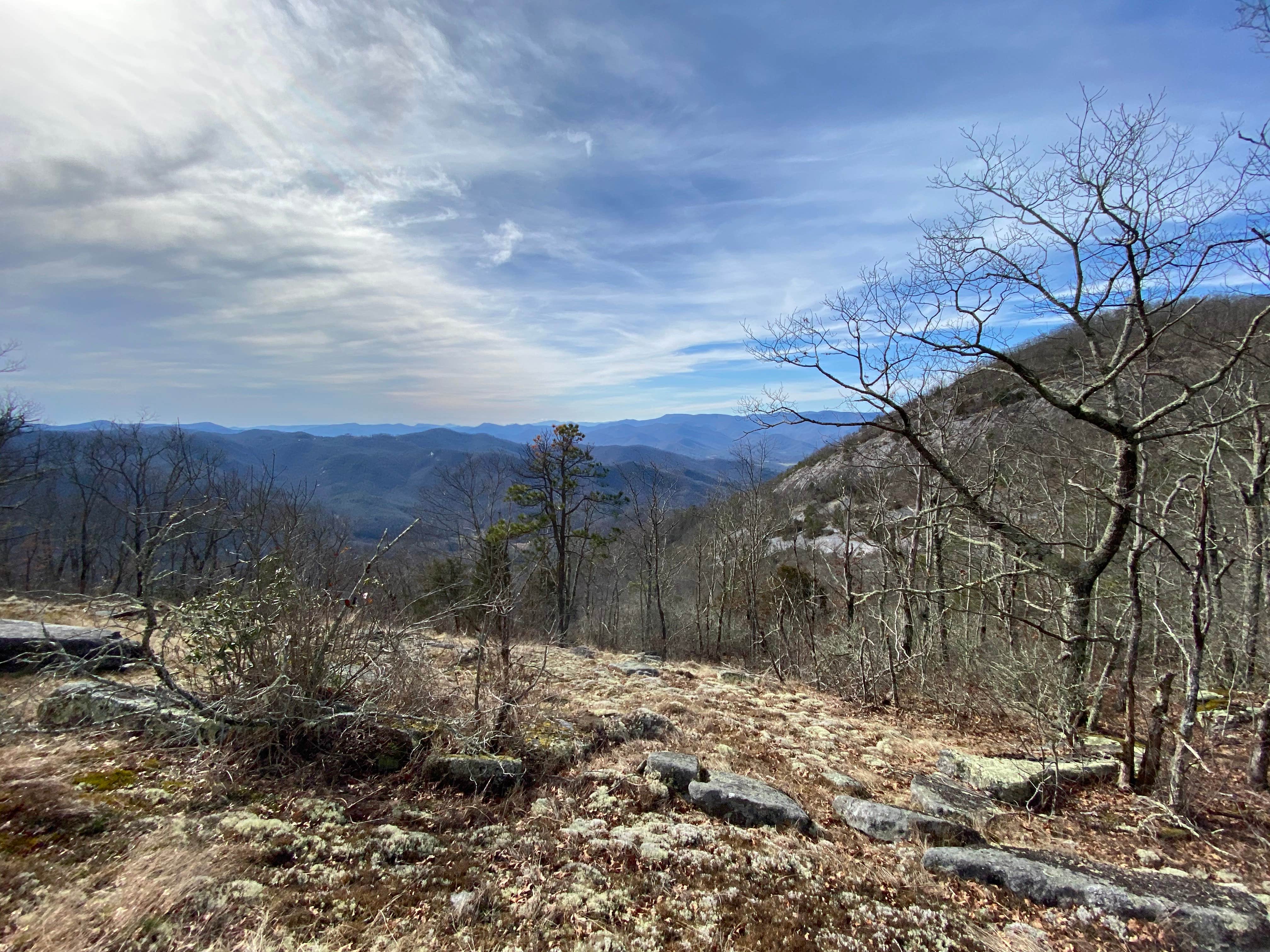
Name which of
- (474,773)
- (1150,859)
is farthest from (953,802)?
(474,773)

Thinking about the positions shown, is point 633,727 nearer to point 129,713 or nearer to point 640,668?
point 129,713

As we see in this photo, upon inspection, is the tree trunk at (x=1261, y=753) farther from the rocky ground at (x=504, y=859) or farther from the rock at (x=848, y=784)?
the rock at (x=848, y=784)

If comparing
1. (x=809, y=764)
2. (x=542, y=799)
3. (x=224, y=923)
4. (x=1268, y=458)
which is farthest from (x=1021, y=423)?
(x=224, y=923)

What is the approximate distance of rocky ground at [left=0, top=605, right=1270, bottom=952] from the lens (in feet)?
9.43

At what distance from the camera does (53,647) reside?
5465 mm

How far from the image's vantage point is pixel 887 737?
26.0 feet

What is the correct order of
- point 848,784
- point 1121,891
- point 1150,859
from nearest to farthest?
point 1121,891 < point 1150,859 < point 848,784

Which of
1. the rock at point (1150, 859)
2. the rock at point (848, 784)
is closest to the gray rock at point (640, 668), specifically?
the rock at point (848, 784)

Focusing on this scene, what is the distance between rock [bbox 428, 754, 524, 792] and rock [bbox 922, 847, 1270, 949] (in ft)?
11.7

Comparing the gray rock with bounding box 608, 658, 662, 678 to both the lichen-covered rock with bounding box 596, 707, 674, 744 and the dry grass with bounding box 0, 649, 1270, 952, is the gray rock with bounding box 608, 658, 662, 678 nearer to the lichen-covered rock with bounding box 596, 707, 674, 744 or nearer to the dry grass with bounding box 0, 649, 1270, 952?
the lichen-covered rock with bounding box 596, 707, 674, 744

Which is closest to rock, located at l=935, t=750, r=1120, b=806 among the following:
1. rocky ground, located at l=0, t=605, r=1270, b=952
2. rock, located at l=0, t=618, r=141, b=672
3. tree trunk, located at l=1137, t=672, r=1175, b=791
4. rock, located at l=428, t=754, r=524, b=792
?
rocky ground, located at l=0, t=605, r=1270, b=952

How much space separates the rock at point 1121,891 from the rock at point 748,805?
1.06m

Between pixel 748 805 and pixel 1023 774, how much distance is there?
3086 millimetres

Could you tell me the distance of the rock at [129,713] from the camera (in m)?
4.50
